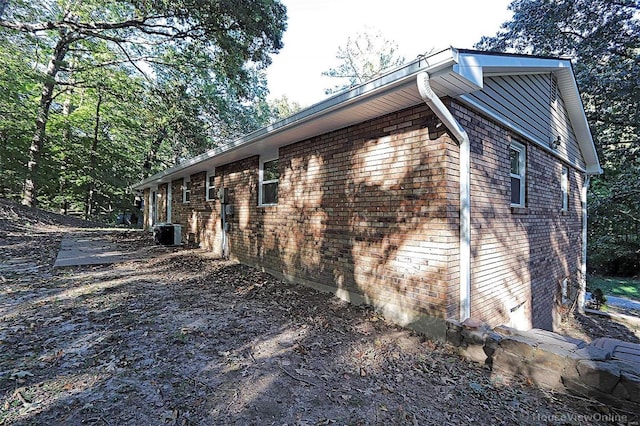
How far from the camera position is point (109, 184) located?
20578mm

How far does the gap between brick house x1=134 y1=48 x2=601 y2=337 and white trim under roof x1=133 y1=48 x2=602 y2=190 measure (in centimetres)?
2

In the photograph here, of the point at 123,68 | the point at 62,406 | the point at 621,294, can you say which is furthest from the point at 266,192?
the point at 621,294

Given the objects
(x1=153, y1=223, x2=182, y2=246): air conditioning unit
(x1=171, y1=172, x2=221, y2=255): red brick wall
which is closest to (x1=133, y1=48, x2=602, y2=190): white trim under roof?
(x1=171, y1=172, x2=221, y2=255): red brick wall

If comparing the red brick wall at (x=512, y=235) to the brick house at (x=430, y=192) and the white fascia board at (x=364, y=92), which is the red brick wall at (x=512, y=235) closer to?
the brick house at (x=430, y=192)

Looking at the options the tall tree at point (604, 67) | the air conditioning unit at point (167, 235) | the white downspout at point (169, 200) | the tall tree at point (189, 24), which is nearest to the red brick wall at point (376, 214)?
the tall tree at point (189, 24)

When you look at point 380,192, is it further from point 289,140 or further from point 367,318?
point 289,140

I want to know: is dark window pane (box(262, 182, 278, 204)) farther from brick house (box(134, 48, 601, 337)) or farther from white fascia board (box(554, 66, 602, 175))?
white fascia board (box(554, 66, 602, 175))

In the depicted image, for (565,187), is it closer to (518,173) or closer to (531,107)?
(531,107)

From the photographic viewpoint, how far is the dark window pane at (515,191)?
5.25m

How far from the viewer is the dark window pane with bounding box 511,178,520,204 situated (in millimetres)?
5246

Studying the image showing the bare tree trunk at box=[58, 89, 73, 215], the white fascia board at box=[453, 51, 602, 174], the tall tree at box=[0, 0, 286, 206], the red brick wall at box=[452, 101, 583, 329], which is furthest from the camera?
the bare tree trunk at box=[58, 89, 73, 215]

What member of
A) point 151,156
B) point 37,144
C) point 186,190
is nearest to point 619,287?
point 186,190

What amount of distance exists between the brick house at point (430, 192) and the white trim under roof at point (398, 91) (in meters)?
0.02

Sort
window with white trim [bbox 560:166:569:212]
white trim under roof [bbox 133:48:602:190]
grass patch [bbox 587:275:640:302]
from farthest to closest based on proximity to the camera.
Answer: grass patch [bbox 587:275:640:302] → window with white trim [bbox 560:166:569:212] → white trim under roof [bbox 133:48:602:190]
